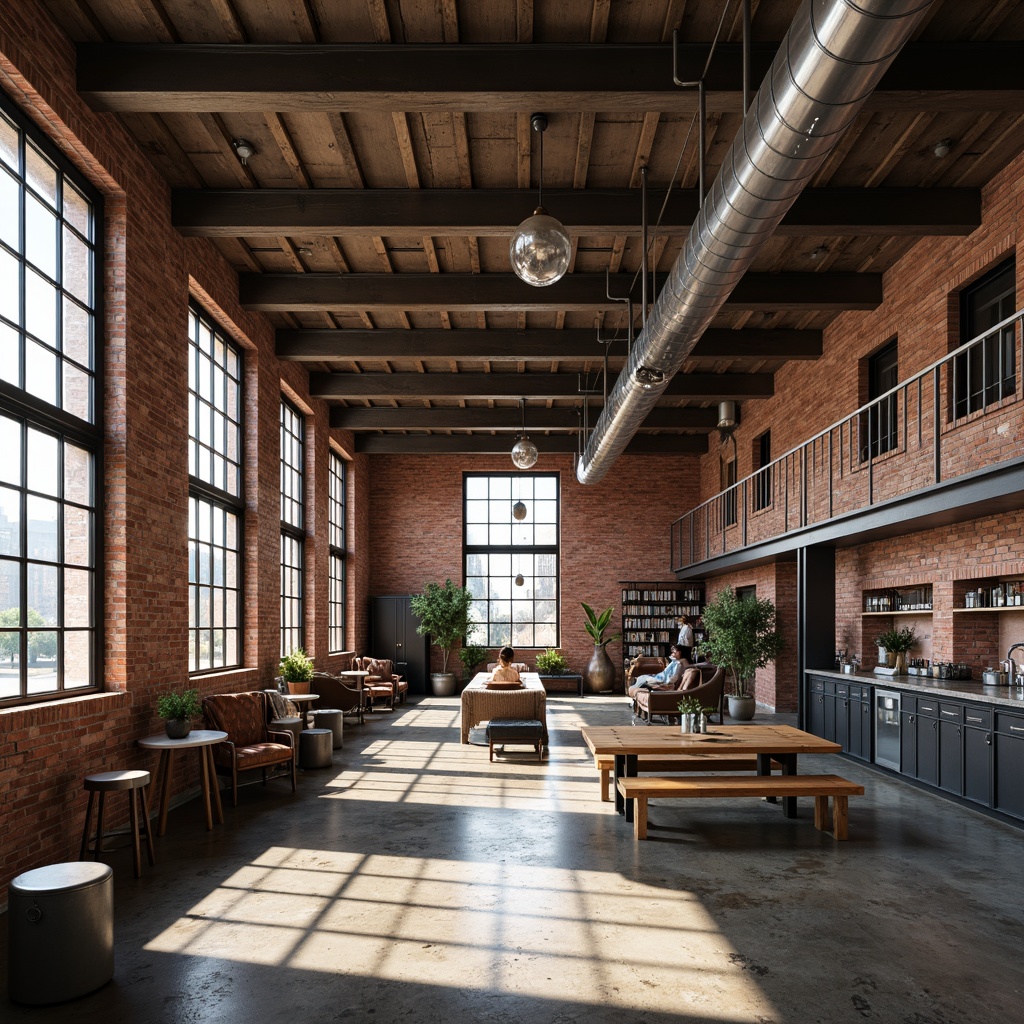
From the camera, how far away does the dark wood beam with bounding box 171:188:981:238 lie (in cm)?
702

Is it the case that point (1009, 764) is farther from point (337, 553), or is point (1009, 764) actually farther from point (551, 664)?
point (337, 553)

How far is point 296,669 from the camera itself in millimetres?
10320

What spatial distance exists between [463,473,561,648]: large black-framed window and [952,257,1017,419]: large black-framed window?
10.8 m

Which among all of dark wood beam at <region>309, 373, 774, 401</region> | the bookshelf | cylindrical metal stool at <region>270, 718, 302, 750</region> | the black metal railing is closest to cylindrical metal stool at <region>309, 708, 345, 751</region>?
cylindrical metal stool at <region>270, 718, 302, 750</region>

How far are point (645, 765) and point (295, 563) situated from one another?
6.64 meters

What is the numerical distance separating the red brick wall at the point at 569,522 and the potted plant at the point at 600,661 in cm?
52

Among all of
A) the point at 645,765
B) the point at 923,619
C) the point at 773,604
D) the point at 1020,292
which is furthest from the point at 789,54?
the point at 773,604

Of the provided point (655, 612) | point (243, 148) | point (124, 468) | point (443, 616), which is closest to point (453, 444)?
point (443, 616)

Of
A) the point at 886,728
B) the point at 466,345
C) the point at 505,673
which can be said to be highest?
the point at 466,345

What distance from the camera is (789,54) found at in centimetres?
353

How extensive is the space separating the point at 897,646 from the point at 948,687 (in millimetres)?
1722

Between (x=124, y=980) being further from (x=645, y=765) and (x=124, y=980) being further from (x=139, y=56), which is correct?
(x=139, y=56)

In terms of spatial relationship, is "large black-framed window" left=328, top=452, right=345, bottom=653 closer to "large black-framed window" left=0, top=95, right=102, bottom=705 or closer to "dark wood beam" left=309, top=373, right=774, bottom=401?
"dark wood beam" left=309, top=373, right=774, bottom=401

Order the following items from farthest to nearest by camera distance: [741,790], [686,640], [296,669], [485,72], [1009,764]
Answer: [686,640] → [296,669] → [1009,764] → [741,790] → [485,72]
